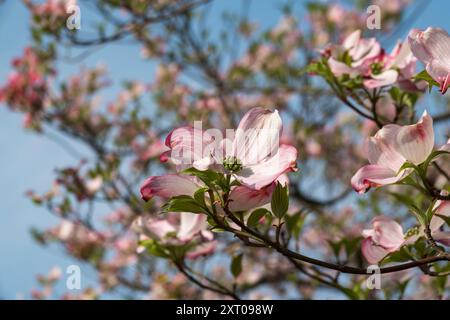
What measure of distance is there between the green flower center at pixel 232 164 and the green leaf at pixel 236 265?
0.49 metres

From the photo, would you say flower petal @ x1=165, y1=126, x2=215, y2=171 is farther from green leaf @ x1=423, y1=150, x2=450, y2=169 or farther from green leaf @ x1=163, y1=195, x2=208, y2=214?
green leaf @ x1=423, y1=150, x2=450, y2=169

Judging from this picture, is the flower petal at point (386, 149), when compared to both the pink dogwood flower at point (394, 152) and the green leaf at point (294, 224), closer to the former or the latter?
the pink dogwood flower at point (394, 152)

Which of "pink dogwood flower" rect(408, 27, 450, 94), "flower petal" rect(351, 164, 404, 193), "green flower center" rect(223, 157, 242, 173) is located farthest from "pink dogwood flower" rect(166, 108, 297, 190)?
"pink dogwood flower" rect(408, 27, 450, 94)

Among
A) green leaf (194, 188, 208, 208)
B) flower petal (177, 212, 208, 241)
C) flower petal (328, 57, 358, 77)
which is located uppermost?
flower petal (328, 57, 358, 77)

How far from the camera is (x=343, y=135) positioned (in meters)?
4.67

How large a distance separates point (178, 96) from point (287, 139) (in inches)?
34.6

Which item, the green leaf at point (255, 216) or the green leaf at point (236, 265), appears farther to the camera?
the green leaf at point (236, 265)

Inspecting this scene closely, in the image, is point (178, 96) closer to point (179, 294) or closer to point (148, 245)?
point (179, 294)

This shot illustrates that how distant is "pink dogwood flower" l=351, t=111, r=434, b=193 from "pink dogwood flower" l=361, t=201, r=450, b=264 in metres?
0.15

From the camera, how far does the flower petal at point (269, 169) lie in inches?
31.0

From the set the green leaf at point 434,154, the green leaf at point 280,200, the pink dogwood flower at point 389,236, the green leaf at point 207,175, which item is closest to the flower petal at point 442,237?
the pink dogwood flower at point 389,236

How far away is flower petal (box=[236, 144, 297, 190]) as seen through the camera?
79 cm
